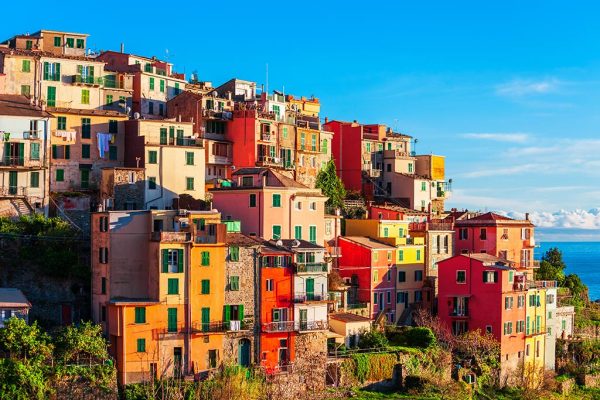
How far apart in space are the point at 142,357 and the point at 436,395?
2004 cm

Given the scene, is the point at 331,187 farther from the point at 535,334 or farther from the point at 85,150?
the point at 85,150

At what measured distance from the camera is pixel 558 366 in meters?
78.4

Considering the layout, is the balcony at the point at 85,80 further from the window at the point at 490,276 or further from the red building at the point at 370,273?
the window at the point at 490,276

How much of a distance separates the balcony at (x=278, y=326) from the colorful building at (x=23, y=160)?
54.7ft

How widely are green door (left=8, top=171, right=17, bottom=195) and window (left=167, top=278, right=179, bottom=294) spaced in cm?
1424

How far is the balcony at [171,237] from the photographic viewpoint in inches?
2159

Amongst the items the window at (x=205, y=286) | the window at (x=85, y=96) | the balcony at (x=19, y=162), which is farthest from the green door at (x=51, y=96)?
the window at (x=205, y=286)

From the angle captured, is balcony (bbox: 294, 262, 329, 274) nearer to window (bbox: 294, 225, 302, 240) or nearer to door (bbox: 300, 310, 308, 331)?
door (bbox: 300, 310, 308, 331)

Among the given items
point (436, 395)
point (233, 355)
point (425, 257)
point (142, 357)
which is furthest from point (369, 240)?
point (142, 357)

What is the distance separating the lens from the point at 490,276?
7075cm

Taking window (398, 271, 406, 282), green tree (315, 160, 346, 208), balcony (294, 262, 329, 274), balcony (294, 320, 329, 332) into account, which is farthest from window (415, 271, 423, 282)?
balcony (294, 320, 329, 332)

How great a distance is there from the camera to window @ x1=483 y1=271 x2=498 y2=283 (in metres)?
70.6

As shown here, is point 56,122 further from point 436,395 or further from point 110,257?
point 436,395

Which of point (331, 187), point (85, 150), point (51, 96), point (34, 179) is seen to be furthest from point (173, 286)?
point (331, 187)
